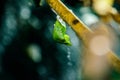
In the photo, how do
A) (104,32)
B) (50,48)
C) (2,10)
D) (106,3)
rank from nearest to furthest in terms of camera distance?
(106,3) < (104,32) < (2,10) < (50,48)

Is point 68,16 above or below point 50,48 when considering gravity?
above

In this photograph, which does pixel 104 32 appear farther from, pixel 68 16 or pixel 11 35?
pixel 11 35

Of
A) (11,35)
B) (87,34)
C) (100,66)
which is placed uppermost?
(87,34)

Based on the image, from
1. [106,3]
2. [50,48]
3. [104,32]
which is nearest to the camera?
[106,3]

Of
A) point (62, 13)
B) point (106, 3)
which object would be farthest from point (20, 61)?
point (106, 3)

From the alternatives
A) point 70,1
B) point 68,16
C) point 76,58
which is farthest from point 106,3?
point 76,58

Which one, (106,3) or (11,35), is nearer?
(106,3)

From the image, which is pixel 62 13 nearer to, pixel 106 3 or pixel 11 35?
pixel 106 3
